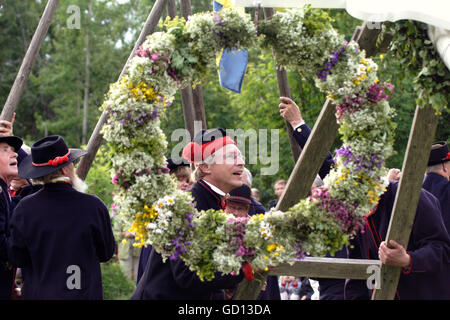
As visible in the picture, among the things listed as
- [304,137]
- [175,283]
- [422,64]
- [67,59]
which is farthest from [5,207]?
[67,59]

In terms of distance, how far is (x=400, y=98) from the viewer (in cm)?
1191

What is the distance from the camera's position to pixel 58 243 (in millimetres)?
4570

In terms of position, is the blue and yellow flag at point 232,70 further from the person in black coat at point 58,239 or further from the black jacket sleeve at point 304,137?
the person in black coat at point 58,239

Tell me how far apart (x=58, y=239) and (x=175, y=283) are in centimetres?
87

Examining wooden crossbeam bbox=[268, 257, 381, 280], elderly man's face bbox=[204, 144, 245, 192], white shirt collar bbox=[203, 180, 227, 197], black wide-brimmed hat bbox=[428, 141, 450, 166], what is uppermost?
elderly man's face bbox=[204, 144, 245, 192]

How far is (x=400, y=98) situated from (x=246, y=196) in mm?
7305

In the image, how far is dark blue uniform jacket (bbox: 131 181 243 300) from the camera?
441 centimetres

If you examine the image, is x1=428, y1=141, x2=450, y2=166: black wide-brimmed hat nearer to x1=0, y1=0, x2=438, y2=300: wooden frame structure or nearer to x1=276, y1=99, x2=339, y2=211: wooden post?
x1=0, y1=0, x2=438, y2=300: wooden frame structure

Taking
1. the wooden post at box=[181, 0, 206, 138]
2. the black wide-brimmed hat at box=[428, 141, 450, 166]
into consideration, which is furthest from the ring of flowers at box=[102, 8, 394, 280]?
the wooden post at box=[181, 0, 206, 138]

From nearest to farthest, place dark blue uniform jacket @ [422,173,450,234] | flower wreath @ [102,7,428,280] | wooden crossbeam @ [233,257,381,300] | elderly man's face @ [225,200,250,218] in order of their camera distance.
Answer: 1. flower wreath @ [102,7,428,280]
2. wooden crossbeam @ [233,257,381,300]
3. elderly man's face @ [225,200,250,218]
4. dark blue uniform jacket @ [422,173,450,234]

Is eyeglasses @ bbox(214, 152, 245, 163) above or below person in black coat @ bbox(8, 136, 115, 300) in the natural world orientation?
above

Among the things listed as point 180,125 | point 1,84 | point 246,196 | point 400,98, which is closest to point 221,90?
point 180,125

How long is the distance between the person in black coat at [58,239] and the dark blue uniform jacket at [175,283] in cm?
40

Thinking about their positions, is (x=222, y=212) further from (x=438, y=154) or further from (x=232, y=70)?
(x=438, y=154)
